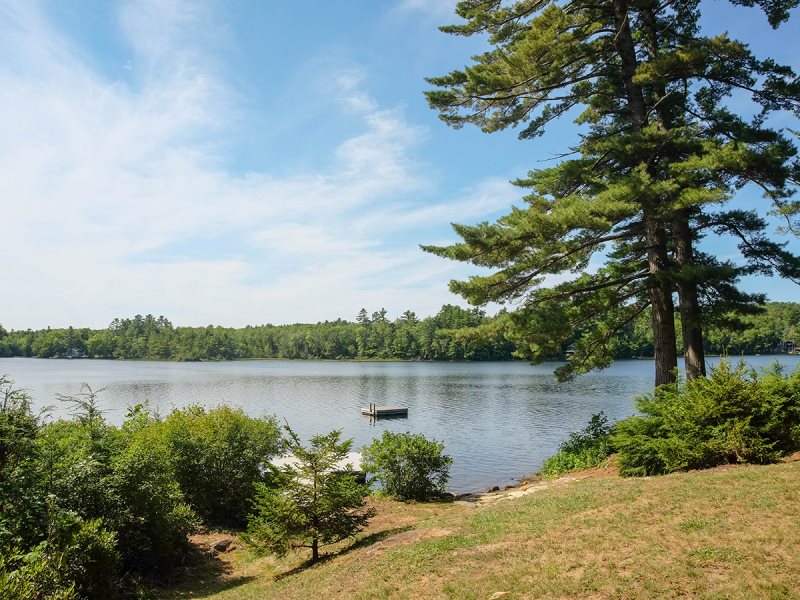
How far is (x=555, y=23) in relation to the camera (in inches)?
557

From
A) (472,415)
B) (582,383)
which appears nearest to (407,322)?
(582,383)

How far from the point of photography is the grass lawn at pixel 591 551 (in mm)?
5566

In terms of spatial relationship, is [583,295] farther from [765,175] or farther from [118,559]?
[118,559]

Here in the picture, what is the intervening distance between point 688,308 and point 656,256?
5.51 feet

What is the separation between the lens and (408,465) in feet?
50.9

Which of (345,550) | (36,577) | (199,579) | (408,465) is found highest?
(36,577)

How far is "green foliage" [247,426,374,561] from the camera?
32.6ft

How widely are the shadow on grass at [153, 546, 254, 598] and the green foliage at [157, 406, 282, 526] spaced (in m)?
2.24

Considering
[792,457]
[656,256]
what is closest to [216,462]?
[792,457]

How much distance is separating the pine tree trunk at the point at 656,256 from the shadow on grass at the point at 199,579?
39.5ft

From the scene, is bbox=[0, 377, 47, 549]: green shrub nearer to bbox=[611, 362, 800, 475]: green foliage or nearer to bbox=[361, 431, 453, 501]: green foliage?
bbox=[361, 431, 453, 501]: green foliage

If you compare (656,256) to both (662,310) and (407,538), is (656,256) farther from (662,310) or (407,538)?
(407,538)

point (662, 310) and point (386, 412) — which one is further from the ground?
point (662, 310)

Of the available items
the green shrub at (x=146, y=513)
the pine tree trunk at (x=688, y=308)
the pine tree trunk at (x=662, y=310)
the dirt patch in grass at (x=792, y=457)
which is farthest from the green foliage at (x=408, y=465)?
the dirt patch in grass at (x=792, y=457)
